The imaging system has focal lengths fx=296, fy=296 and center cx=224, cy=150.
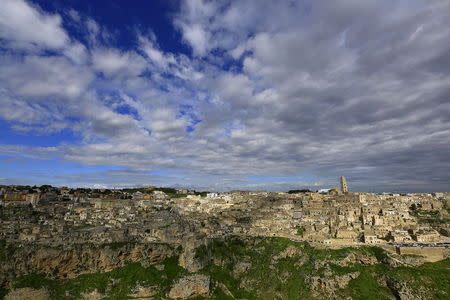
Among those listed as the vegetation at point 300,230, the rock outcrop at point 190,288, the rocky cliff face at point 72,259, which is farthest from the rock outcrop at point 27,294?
the vegetation at point 300,230

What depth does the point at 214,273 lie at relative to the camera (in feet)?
225

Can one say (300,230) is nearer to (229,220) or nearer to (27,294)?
(229,220)

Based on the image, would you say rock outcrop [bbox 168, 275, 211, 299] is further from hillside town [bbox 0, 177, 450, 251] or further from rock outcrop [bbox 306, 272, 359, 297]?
rock outcrop [bbox 306, 272, 359, 297]

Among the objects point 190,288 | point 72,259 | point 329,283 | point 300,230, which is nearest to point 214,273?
point 190,288

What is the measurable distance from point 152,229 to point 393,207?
77013mm

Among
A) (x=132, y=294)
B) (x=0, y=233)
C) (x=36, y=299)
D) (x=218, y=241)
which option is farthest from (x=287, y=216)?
(x=0, y=233)

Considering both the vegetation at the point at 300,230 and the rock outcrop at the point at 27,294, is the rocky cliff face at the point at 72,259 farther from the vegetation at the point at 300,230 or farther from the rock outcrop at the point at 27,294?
the vegetation at the point at 300,230

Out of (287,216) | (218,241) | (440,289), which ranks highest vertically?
(287,216)

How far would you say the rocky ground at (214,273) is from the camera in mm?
58250

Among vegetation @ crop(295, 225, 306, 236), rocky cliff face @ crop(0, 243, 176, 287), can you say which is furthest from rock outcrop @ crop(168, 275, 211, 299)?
vegetation @ crop(295, 225, 306, 236)

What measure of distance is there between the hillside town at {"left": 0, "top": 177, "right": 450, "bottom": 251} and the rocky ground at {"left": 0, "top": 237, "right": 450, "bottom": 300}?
435 centimetres

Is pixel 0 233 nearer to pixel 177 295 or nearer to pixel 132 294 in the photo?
pixel 132 294

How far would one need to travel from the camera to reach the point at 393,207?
97.4 metres

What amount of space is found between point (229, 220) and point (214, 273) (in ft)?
85.0
